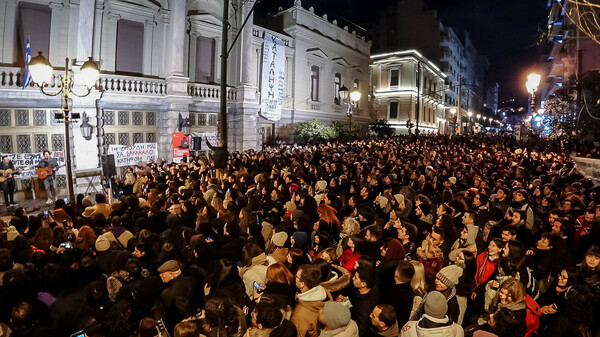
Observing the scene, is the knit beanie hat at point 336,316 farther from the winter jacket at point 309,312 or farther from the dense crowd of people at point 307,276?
the winter jacket at point 309,312

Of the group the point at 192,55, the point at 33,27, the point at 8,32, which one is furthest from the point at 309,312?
the point at 192,55

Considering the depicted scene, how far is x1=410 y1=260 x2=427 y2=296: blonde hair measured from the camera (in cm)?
402

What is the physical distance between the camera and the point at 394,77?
146 ft

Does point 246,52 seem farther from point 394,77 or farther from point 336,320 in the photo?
point 394,77

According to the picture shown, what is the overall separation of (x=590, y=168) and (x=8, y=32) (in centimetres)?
2161

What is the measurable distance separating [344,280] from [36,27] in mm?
17345

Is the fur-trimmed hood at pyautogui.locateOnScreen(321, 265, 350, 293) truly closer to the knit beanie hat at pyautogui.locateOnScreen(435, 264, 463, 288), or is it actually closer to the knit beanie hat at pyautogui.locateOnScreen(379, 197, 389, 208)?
the knit beanie hat at pyautogui.locateOnScreen(435, 264, 463, 288)

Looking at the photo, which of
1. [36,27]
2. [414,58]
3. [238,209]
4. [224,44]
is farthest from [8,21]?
[414,58]

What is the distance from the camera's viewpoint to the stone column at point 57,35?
15406 mm

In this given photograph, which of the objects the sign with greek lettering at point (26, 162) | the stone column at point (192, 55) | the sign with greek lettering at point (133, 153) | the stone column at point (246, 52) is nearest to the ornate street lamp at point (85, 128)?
the sign with greek lettering at point (133, 153)

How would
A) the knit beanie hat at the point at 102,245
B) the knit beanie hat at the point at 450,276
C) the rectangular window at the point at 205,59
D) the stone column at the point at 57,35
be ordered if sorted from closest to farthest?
the knit beanie hat at the point at 450,276, the knit beanie hat at the point at 102,245, the stone column at the point at 57,35, the rectangular window at the point at 205,59

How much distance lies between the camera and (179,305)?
3.42 m

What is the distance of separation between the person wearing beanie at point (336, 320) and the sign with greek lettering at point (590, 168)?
11981 mm

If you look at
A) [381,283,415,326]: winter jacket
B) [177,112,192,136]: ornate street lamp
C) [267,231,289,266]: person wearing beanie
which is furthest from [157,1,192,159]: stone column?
[381,283,415,326]: winter jacket
